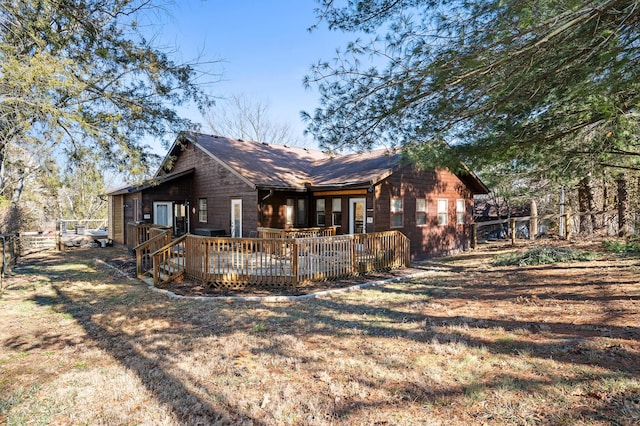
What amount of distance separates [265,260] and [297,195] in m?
5.86

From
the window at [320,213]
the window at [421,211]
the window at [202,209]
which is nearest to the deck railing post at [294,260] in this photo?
the window at [320,213]

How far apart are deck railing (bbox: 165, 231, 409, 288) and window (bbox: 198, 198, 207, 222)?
20.8 ft

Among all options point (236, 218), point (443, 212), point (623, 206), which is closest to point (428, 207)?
point (443, 212)

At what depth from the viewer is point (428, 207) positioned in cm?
1452

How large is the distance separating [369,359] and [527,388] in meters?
1.65

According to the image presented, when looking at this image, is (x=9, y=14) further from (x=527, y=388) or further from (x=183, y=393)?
(x=527, y=388)

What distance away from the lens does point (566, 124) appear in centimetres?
695

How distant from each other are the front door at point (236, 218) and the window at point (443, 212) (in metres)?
8.59

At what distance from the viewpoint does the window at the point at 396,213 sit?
42.3ft

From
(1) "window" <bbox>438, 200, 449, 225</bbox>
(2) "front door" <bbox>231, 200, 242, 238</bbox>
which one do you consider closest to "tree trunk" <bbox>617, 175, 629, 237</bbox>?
(1) "window" <bbox>438, 200, 449, 225</bbox>

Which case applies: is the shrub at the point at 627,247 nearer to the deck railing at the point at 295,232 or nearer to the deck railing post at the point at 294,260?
the deck railing at the point at 295,232

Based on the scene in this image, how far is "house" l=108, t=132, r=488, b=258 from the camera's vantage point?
41.5 ft

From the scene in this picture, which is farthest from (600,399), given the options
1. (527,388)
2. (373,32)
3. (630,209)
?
(630,209)

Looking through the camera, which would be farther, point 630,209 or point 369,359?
point 630,209
